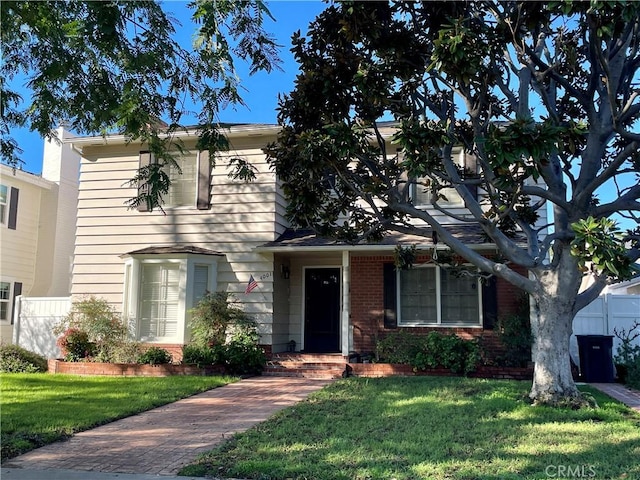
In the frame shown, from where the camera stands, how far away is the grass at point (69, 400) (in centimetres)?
666

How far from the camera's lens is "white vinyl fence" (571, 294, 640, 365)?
11773mm

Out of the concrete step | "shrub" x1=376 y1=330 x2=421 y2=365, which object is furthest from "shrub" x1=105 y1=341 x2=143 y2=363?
"shrub" x1=376 y1=330 x2=421 y2=365

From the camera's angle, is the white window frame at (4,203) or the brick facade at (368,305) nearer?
the brick facade at (368,305)

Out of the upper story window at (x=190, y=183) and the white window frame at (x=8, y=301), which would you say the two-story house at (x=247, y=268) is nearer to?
the upper story window at (x=190, y=183)

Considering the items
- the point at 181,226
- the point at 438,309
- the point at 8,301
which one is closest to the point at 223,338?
the point at 181,226

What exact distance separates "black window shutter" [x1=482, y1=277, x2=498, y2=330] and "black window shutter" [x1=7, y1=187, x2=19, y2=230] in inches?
594

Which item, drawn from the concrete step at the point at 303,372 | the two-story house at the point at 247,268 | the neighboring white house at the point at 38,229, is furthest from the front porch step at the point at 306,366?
the neighboring white house at the point at 38,229

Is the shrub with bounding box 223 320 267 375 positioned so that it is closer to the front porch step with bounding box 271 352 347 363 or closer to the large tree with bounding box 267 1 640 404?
the front porch step with bounding box 271 352 347 363

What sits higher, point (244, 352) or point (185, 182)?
point (185, 182)

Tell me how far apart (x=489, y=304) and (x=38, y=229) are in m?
15.5

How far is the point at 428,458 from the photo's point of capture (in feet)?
17.8

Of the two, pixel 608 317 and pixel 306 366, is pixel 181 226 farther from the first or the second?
pixel 608 317

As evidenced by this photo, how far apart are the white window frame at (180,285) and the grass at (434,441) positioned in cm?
515

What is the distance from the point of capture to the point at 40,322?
14312mm
